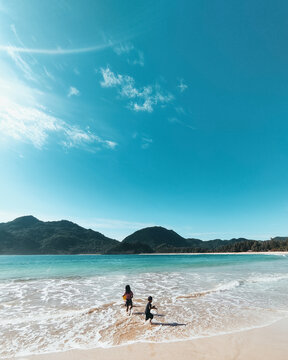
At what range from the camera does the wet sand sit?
6.19m

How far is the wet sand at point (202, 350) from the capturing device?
6.19 metres

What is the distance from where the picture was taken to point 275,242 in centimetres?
14450

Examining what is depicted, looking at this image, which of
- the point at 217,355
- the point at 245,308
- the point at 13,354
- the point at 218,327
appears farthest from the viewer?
the point at 245,308

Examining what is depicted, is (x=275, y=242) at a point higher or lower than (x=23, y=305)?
higher

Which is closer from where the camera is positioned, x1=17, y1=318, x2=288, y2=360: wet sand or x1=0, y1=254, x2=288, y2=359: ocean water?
x1=17, y1=318, x2=288, y2=360: wet sand

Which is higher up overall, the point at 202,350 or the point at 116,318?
the point at 202,350

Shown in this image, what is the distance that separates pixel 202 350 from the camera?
657 cm

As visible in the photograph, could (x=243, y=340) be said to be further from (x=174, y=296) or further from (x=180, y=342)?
(x=174, y=296)

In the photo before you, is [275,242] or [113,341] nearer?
[113,341]

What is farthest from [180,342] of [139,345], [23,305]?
[23,305]

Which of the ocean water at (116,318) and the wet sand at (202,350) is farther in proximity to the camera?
the ocean water at (116,318)

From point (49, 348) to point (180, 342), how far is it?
468cm

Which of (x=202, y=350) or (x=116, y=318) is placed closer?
(x=202, y=350)

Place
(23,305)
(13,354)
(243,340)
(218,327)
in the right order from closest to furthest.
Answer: (13,354), (243,340), (218,327), (23,305)
